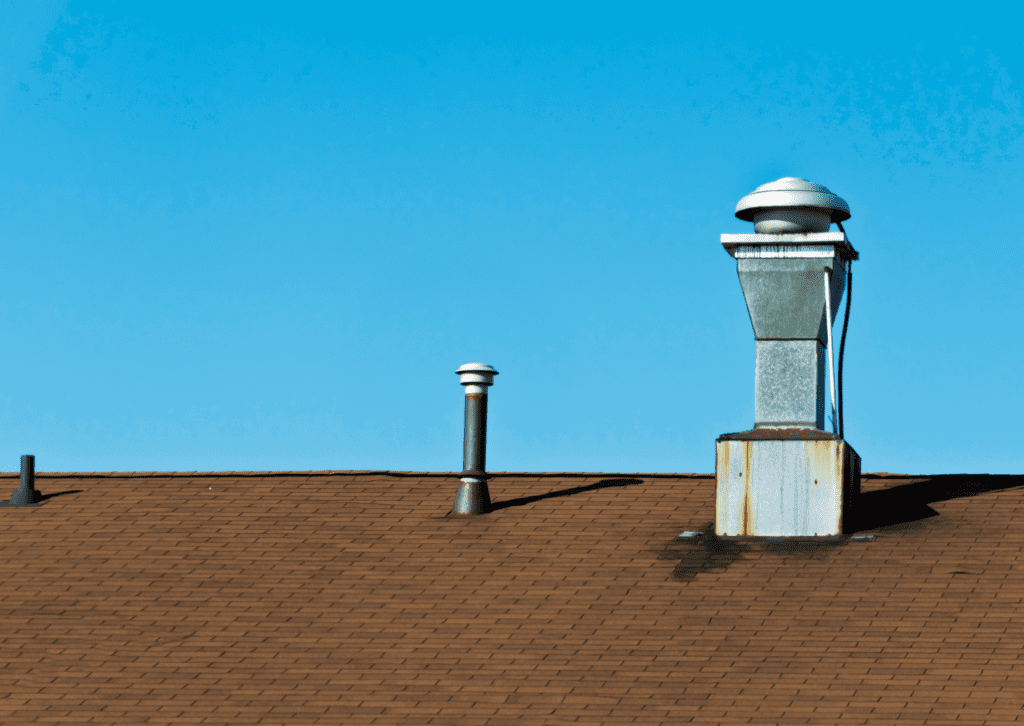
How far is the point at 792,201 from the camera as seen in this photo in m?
14.4

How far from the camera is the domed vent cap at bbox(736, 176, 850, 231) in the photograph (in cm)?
1438

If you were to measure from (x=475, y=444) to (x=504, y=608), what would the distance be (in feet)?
9.55

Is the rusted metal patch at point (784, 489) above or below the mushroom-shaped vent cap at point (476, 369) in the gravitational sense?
below

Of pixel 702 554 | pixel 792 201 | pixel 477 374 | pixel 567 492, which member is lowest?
pixel 702 554

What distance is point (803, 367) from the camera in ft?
46.6

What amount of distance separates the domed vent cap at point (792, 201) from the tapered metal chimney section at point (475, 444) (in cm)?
297

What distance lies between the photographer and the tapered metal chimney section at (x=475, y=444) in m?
14.8

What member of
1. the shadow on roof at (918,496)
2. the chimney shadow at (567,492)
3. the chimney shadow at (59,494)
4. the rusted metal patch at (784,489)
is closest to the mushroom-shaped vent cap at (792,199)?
the rusted metal patch at (784,489)

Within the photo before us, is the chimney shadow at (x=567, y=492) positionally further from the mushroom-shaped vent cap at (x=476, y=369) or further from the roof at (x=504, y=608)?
the mushroom-shaped vent cap at (x=476, y=369)

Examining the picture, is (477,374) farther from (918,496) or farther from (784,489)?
(918,496)

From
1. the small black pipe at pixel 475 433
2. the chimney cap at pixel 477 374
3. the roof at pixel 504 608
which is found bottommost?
the roof at pixel 504 608

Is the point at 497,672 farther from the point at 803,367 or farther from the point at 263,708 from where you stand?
the point at 803,367

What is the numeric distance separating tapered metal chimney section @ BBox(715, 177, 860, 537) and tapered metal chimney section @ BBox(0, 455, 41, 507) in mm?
6981

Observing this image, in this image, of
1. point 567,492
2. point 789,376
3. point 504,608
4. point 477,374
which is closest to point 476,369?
point 477,374
